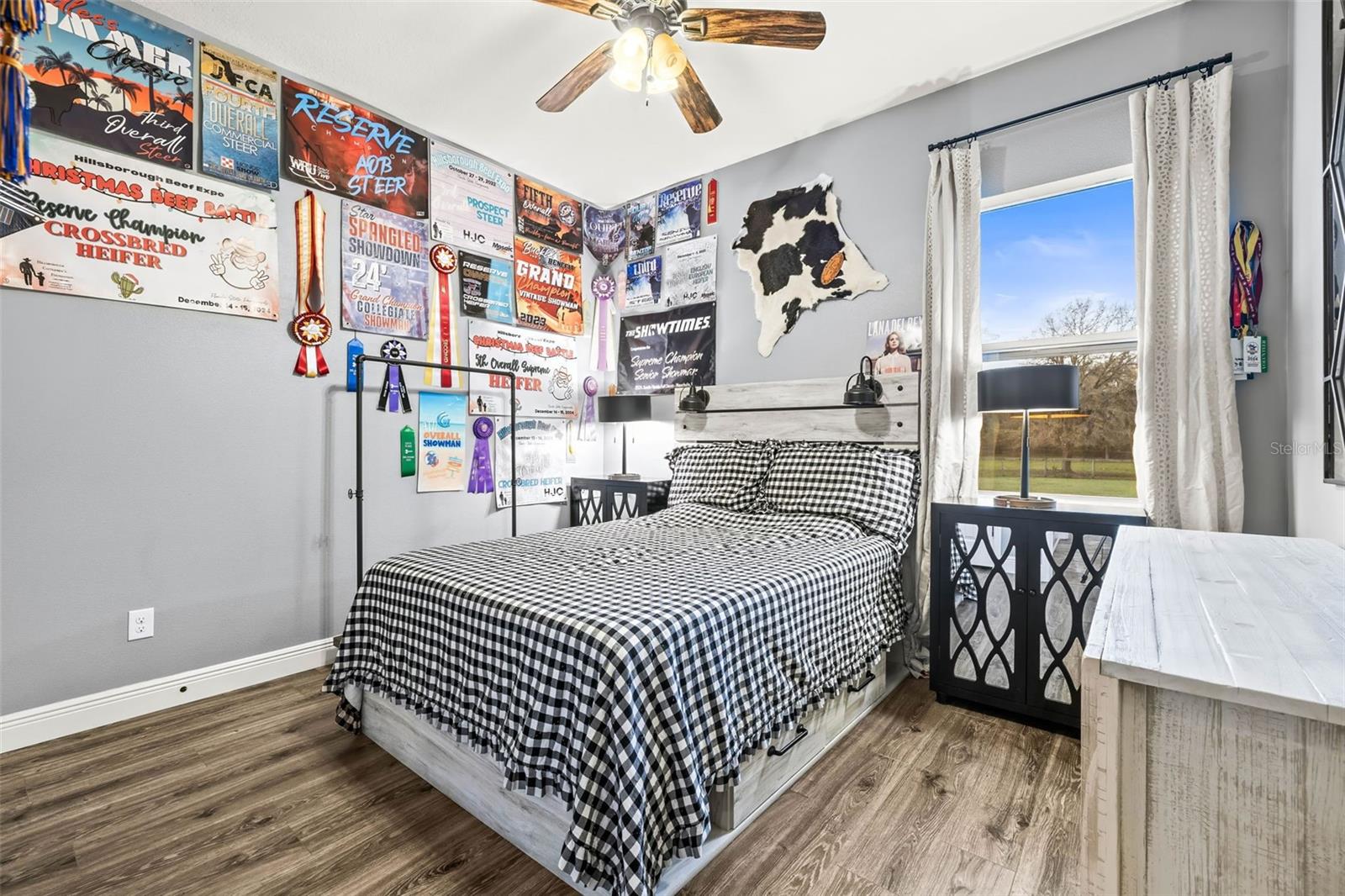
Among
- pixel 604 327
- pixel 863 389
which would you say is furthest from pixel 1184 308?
pixel 604 327

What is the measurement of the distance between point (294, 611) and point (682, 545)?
2.01 meters

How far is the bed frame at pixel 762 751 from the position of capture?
1542 mm

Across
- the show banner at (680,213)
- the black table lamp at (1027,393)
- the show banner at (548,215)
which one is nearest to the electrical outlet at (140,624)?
the show banner at (548,215)

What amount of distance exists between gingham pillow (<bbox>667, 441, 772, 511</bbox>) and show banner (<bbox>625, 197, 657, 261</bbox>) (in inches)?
62.7

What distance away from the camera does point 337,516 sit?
9.88 feet

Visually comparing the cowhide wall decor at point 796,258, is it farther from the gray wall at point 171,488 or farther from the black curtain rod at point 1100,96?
the gray wall at point 171,488

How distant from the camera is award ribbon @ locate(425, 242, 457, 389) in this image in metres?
3.37

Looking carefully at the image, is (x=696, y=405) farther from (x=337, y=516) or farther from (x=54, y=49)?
(x=54, y=49)

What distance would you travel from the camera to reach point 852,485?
8.93 ft

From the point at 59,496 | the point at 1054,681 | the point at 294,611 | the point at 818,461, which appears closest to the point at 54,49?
the point at 59,496

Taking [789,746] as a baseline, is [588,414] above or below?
above

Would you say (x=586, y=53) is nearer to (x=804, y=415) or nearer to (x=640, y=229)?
(x=640, y=229)

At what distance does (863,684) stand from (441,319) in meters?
2.90

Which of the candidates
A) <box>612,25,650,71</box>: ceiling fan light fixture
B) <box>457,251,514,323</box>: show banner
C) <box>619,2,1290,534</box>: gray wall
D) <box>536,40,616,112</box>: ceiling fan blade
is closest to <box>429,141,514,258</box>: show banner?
<box>457,251,514,323</box>: show banner
